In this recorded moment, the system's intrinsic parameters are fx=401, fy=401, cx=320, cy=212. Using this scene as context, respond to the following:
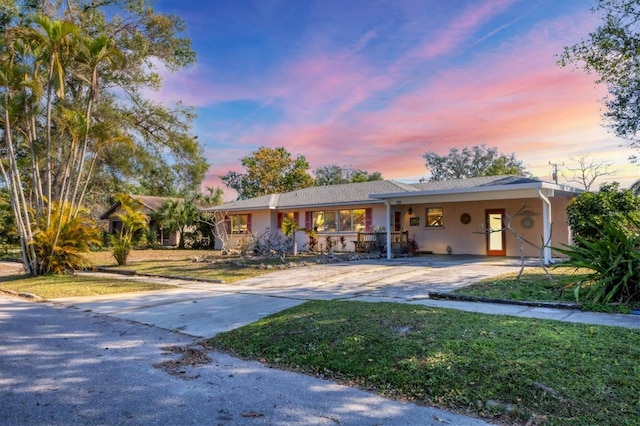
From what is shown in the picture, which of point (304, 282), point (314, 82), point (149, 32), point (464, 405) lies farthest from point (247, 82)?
point (464, 405)

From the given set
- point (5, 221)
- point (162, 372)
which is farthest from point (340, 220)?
point (5, 221)

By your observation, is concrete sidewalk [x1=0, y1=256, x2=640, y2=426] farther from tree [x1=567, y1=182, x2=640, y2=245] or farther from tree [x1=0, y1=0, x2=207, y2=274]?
tree [x1=567, y1=182, x2=640, y2=245]

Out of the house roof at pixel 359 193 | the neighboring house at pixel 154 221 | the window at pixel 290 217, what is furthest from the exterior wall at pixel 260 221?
the neighboring house at pixel 154 221

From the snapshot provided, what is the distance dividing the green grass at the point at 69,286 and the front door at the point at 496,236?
13.5 meters

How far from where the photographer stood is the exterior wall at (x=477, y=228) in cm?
1598

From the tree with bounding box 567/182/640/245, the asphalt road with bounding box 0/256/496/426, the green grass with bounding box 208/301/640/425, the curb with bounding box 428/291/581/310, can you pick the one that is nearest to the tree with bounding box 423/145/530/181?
the tree with bounding box 567/182/640/245

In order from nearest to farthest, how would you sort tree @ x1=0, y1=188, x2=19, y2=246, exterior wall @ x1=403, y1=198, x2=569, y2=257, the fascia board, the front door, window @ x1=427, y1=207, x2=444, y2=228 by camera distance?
the fascia board, exterior wall @ x1=403, y1=198, x2=569, y2=257, the front door, window @ x1=427, y1=207, x2=444, y2=228, tree @ x1=0, y1=188, x2=19, y2=246

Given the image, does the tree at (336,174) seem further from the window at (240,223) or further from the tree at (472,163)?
the window at (240,223)

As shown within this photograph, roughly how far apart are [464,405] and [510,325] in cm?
216

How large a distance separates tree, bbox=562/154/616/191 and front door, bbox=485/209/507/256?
12996mm

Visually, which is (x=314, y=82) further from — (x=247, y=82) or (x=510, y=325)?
(x=510, y=325)

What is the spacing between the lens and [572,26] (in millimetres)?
13406

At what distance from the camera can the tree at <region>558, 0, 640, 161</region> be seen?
13094 millimetres

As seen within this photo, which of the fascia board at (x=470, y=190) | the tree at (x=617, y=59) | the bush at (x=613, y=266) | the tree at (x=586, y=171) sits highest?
the tree at (x=617, y=59)
